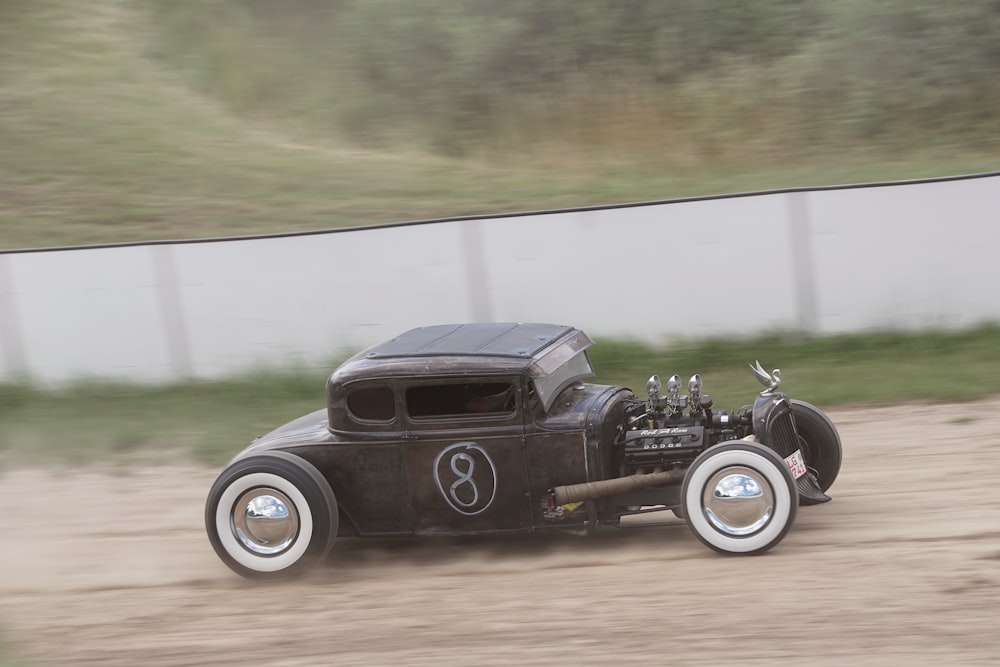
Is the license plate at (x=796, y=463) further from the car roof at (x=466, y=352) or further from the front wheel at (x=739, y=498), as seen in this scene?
the car roof at (x=466, y=352)

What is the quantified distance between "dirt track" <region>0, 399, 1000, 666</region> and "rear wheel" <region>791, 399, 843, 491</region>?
0.91 ft

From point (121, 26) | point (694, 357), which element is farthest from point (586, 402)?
point (121, 26)

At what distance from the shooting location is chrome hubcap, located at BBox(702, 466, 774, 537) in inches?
250

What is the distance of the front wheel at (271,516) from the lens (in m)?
6.82

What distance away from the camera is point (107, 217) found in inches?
648

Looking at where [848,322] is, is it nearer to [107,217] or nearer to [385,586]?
[385,586]

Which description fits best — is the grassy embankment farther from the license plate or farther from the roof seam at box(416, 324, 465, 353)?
the license plate

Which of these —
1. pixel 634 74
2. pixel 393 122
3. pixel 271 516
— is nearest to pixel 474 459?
pixel 271 516

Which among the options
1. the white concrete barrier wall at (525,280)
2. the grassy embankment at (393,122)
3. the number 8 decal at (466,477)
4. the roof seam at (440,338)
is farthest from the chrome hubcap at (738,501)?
the white concrete barrier wall at (525,280)

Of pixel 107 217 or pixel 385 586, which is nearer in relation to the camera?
pixel 385 586

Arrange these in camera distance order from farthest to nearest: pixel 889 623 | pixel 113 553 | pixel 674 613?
pixel 113 553 < pixel 674 613 < pixel 889 623

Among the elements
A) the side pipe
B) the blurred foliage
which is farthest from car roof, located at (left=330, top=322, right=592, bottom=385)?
the blurred foliage

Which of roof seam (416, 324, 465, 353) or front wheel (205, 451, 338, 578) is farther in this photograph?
roof seam (416, 324, 465, 353)

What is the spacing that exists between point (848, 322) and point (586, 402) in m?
5.53
